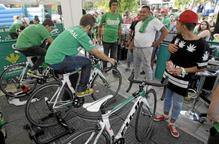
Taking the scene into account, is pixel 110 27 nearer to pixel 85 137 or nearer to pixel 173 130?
pixel 173 130

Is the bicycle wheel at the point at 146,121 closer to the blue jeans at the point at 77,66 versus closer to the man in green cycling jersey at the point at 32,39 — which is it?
the blue jeans at the point at 77,66

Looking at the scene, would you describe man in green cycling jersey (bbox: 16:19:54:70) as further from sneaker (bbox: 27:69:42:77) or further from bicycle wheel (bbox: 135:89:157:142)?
bicycle wheel (bbox: 135:89:157:142)

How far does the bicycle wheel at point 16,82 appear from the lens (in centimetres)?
355

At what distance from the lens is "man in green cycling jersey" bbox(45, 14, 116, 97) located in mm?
2424

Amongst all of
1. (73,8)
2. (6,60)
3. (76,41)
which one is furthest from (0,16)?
(76,41)

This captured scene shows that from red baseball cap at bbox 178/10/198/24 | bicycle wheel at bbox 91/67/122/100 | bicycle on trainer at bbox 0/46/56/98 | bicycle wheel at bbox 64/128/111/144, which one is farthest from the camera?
bicycle wheel at bbox 91/67/122/100

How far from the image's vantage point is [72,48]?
8.25ft

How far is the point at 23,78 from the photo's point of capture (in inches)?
142

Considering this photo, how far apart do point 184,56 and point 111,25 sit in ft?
7.88

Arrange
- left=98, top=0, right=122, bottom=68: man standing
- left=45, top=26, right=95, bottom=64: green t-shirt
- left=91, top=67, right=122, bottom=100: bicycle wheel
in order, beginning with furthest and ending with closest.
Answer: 1. left=98, top=0, right=122, bottom=68: man standing
2. left=91, top=67, right=122, bottom=100: bicycle wheel
3. left=45, top=26, right=95, bottom=64: green t-shirt

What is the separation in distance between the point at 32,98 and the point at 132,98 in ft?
5.17

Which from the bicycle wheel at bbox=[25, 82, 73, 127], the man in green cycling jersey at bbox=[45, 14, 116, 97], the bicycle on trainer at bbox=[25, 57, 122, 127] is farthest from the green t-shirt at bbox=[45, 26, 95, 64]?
the bicycle wheel at bbox=[25, 82, 73, 127]

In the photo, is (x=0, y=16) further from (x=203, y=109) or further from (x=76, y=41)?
(x=203, y=109)

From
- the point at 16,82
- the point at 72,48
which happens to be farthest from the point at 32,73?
the point at 72,48
